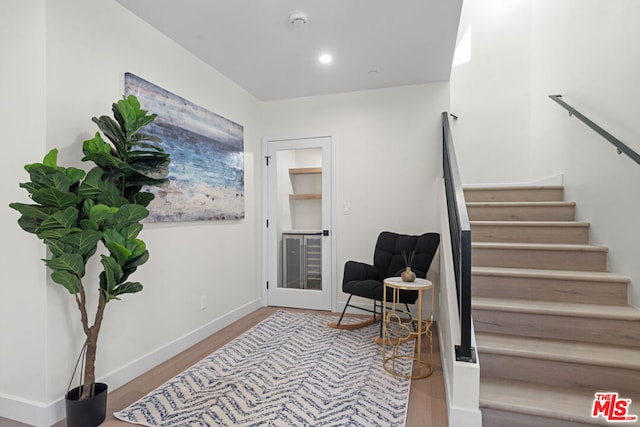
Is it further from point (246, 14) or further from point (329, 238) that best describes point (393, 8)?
point (329, 238)

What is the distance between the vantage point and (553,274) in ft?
7.76

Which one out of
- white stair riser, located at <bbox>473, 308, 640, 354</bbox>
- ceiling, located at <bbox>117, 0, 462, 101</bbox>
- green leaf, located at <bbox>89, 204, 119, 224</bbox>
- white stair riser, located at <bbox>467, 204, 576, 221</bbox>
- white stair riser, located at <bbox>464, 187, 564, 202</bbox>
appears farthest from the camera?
white stair riser, located at <bbox>464, 187, 564, 202</bbox>

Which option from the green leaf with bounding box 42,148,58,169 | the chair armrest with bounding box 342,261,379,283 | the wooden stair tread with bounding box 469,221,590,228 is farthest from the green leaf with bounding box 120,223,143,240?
the wooden stair tread with bounding box 469,221,590,228

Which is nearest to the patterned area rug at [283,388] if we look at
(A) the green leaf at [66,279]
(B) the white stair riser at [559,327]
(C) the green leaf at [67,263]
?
(B) the white stair riser at [559,327]

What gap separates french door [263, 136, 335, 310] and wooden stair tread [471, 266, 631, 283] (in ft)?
6.53

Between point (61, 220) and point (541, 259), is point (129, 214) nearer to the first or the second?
point (61, 220)

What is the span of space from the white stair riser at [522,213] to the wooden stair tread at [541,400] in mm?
1649

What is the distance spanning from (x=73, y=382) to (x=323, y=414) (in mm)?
1480

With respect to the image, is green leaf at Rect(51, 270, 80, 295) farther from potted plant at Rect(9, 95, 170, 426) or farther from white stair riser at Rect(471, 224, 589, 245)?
white stair riser at Rect(471, 224, 589, 245)

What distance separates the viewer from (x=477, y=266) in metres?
2.72

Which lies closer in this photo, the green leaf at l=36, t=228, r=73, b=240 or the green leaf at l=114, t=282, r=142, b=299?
the green leaf at l=36, t=228, r=73, b=240

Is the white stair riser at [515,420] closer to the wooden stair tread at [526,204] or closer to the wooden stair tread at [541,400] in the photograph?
the wooden stair tread at [541,400]

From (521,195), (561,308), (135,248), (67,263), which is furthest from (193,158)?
(521,195)

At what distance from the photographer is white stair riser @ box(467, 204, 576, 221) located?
3064 mm
